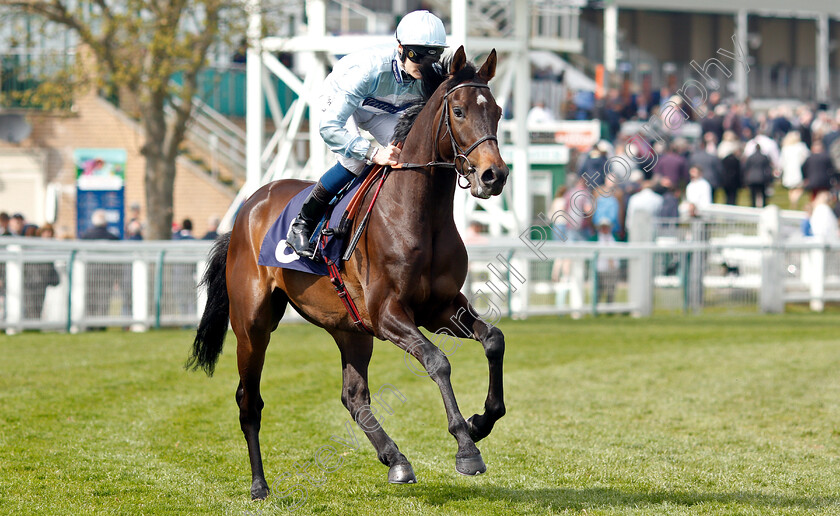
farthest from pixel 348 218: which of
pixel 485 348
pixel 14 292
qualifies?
pixel 14 292

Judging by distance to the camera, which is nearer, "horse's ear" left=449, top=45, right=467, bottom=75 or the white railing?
"horse's ear" left=449, top=45, right=467, bottom=75

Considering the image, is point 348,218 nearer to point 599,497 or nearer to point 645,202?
point 599,497

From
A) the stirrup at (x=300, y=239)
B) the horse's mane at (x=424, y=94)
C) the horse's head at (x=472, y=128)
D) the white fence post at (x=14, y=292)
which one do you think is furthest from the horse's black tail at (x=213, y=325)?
the white fence post at (x=14, y=292)

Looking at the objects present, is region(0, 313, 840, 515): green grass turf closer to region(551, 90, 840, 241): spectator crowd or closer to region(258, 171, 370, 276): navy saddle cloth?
region(258, 171, 370, 276): navy saddle cloth

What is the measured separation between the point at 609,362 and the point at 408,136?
6010 millimetres

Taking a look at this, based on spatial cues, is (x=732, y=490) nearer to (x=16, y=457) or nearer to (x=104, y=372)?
(x=16, y=457)

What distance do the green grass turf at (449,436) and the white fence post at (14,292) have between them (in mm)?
676

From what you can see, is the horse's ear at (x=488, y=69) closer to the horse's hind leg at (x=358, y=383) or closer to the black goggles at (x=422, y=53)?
the black goggles at (x=422, y=53)

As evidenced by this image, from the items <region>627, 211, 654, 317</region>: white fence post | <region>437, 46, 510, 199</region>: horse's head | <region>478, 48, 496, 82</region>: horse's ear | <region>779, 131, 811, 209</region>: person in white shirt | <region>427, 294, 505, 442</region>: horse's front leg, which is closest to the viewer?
<region>437, 46, 510, 199</region>: horse's head

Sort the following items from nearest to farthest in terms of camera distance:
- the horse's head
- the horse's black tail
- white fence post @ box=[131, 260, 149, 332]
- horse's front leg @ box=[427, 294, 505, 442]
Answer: the horse's head
horse's front leg @ box=[427, 294, 505, 442]
the horse's black tail
white fence post @ box=[131, 260, 149, 332]

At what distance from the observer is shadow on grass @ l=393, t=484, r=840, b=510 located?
5094 mm

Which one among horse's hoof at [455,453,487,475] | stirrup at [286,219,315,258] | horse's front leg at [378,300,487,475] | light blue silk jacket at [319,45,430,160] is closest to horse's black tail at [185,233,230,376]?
stirrup at [286,219,315,258]

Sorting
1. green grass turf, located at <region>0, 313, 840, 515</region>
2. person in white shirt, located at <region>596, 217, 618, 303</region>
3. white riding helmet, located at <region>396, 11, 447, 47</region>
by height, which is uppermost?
white riding helmet, located at <region>396, 11, 447, 47</region>

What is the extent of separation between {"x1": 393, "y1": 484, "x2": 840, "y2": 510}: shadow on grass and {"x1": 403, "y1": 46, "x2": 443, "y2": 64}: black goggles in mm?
2166
